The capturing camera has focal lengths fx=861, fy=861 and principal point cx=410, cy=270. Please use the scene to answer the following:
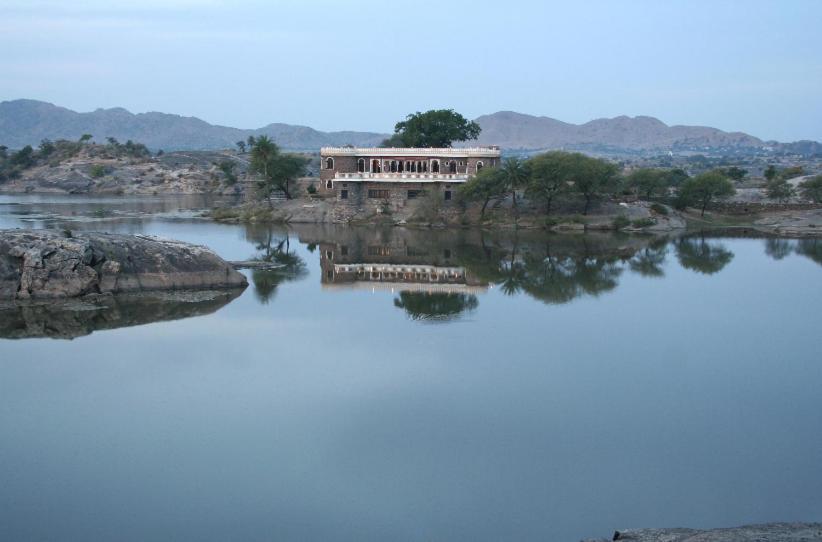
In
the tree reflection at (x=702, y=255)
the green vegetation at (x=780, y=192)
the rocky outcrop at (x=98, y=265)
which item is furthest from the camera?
the green vegetation at (x=780, y=192)

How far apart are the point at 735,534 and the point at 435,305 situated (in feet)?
66.9

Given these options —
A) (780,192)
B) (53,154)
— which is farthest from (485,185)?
(53,154)

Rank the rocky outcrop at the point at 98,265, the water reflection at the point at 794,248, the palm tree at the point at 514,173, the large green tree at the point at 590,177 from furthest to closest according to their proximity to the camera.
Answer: the palm tree at the point at 514,173 < the large green tree at the point at 590,177 < the water reflection at the point at 794,248 < the rocky outcrop at the point at 98,265

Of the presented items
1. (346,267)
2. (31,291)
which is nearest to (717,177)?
(346,267)

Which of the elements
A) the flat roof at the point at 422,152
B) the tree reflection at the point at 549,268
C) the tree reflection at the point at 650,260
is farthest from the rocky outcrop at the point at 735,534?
the flat roof at the point at 422,152

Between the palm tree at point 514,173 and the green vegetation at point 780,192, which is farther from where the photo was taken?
the green vegetation at point 780,192

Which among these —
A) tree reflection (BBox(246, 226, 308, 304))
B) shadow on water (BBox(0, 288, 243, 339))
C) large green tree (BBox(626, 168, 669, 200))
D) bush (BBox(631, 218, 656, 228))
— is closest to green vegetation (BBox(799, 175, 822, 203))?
large green tree (BBox(626, 168, 669, 200))

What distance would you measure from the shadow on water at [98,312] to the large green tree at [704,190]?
1655 inches

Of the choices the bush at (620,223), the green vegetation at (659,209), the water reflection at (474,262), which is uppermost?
the green vegetation at (659,209)

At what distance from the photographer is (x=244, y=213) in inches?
2721

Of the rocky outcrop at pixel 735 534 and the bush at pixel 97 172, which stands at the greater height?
the bush at pixel 97 172

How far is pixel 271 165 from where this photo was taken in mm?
73688

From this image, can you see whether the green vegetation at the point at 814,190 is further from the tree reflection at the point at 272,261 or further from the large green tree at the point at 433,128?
the tree reflection at the point at 272,261

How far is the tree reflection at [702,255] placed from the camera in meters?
43.9
